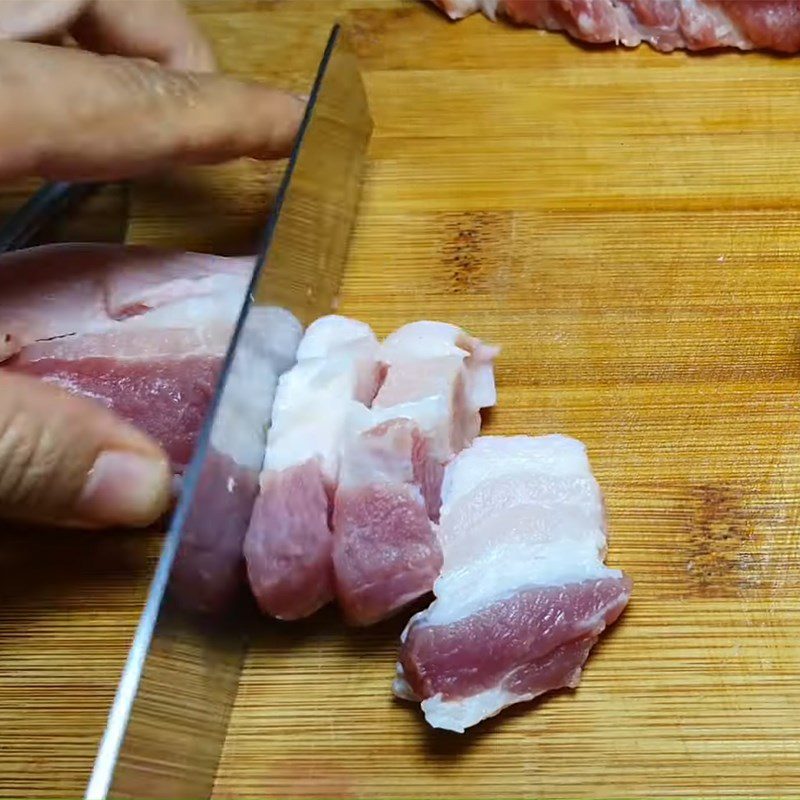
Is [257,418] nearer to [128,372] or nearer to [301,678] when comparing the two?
[128,372]

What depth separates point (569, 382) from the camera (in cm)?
179

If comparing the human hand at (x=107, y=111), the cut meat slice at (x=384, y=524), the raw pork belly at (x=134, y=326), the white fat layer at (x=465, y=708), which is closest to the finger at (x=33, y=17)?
the human hand at (x=107, y=111)

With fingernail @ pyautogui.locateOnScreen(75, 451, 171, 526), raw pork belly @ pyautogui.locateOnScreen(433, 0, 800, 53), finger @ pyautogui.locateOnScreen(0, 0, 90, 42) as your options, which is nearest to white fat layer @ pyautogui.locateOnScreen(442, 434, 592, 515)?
fingernail @ pyautogui.locateOnScreen(75, 451, 171, 526)

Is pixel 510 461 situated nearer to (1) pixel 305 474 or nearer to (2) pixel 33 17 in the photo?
(1) pixel 305 474

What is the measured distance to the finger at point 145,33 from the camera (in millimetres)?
2123

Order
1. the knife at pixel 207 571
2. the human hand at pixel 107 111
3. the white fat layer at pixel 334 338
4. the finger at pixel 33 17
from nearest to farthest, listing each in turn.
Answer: the knife at pixel 207 571 < the human hand at pixel 107 111 < the white fat layer at pixel 334 338 < the finger at pixel 33 17

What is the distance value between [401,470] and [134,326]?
0.60 metres

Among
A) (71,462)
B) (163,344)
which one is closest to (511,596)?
(71,462)

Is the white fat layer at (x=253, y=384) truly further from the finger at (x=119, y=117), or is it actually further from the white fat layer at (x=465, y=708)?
the white fat layer at (x=465, y=708)

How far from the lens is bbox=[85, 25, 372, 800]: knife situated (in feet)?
4.33

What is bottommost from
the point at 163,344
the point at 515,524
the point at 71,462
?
the point at 515,524

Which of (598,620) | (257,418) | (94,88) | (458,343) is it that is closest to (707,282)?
(458,343)

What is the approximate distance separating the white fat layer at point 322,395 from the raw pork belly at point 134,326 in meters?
0.06

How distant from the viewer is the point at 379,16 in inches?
95.0
